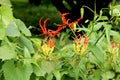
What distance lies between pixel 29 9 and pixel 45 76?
10.5 meters

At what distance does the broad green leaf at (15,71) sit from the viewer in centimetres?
181

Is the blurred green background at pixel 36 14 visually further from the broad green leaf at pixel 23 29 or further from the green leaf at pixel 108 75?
the broad green leaf at pixel 23 29

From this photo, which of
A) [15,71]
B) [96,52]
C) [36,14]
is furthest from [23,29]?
[36,14]

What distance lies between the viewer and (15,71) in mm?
1829

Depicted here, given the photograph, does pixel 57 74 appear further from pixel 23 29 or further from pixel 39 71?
pixel 23 29

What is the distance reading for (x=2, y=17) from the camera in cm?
Result: 198

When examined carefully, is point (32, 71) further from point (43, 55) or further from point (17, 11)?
point (17, 11)

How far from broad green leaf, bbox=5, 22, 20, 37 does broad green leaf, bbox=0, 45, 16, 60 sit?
0.18ft

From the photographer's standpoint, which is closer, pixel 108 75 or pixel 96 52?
pixel 96 52

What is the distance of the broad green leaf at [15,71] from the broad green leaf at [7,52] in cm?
5

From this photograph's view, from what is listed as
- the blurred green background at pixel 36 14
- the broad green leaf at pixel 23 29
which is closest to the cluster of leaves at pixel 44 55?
the broad green leaf at pixel 23 29

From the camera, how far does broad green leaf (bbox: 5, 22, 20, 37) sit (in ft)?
5.93

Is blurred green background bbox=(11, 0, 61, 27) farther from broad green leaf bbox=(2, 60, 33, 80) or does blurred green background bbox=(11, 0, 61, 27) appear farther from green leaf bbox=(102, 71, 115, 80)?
broad green leaf bbox=(2, 60, 33, 80)

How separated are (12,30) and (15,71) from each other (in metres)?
0.18
